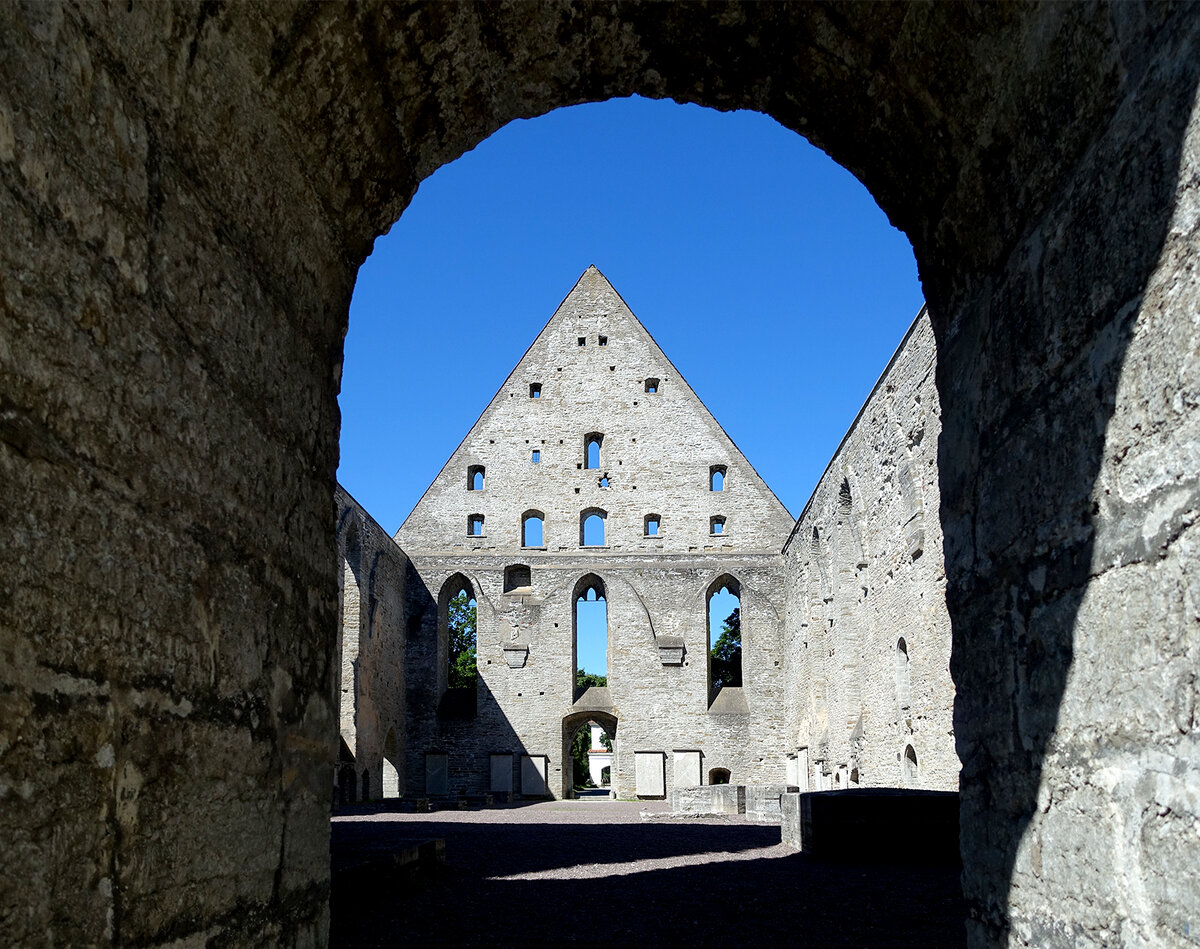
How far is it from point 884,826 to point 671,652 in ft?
51.1

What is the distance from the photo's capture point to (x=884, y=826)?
936 centimetres

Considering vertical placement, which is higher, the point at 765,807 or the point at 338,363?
the point at 338,363

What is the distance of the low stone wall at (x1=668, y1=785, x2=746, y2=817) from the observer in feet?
57.1

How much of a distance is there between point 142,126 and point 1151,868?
7.88 feet

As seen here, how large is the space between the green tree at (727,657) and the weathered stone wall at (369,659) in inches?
471

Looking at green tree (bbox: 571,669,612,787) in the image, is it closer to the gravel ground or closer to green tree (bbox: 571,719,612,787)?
green tree (bbox: 571,719,612,787)

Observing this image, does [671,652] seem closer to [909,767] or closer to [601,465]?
[601,465]

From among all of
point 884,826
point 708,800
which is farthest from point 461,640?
point 884,826

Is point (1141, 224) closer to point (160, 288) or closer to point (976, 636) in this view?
point (976, 636)

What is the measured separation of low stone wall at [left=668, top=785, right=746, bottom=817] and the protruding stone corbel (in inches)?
275

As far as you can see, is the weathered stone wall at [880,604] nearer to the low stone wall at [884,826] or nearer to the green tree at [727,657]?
→ the low stone wall at [884,826]

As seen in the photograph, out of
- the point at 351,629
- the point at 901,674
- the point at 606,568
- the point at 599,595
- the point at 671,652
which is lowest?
the point at 901,674

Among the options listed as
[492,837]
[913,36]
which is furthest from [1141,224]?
[492,837]

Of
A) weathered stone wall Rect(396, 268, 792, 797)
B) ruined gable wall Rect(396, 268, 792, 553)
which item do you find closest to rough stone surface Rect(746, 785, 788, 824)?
weathered stone wall Rect(396, 268, 792, 797)
